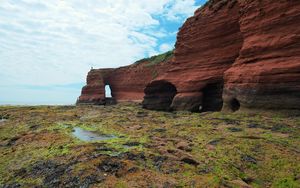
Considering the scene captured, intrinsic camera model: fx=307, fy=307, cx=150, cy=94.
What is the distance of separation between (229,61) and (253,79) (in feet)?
30.1

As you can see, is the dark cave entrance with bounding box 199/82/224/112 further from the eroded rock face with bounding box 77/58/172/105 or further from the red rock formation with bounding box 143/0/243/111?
the eroded rock face with bounding box 77/58/172/105

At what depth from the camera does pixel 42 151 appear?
53.3 ft

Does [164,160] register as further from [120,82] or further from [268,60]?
[120,82]

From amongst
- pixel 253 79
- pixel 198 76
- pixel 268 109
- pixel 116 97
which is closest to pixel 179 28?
pixel 198 76

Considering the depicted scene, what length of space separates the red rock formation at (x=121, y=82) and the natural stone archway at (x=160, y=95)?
25.8 meters

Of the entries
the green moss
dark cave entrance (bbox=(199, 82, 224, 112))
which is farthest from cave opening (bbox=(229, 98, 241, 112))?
the green moss

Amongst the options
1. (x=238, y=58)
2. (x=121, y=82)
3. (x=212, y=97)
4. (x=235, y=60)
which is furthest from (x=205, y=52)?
(x=121, y=82)

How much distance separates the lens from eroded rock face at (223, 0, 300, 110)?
2342 centimetres

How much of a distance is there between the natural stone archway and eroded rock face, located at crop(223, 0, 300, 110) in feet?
51.4

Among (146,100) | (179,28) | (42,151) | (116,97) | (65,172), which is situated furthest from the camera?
(116,97)

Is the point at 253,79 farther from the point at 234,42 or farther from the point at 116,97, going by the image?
the point at 116,97

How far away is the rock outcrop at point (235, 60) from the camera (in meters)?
24.1

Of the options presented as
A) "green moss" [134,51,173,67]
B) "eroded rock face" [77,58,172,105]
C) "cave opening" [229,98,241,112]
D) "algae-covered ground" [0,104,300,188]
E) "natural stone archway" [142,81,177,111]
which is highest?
"green moss" [134,51,173,67]

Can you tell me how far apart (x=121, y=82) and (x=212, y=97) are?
5290cm
